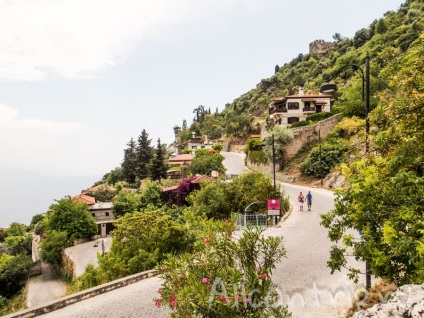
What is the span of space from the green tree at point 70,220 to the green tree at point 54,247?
69.6 inches

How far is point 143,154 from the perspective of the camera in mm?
59156

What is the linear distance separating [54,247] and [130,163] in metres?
31.2

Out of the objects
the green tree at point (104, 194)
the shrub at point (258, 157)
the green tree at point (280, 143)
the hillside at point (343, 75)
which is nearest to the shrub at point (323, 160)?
the green tree at point (280, 143)

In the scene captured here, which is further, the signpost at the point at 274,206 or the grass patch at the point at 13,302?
the grass patch at the point at 13,302

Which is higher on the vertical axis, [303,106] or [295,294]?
[303,106]

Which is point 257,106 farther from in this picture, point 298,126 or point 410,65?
point 410,65

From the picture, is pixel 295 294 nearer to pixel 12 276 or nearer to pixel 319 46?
pixel 12 276

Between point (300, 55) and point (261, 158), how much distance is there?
87.6 meters

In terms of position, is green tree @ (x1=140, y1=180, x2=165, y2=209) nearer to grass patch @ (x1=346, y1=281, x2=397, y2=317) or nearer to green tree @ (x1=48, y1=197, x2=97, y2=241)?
green tree @ (x1=48, y1=197, x2=97, y2=241)

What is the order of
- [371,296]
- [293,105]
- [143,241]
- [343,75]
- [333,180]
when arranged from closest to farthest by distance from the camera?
[371,296] < [143,241] < [333,180] < [293,105] < [343,75]

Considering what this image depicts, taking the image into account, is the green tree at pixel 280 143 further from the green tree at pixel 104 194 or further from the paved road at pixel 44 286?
the green tree at pixel 104 194

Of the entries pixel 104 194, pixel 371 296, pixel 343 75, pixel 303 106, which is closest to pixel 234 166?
pixel 303 106

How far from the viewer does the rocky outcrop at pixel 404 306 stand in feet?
10.2

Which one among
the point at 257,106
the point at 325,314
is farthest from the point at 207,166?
the point at 257,106
